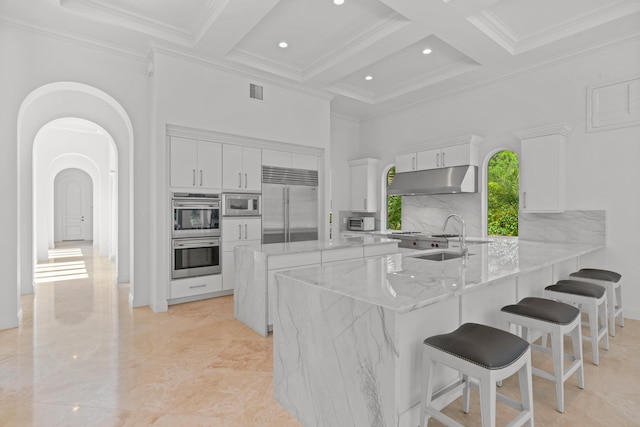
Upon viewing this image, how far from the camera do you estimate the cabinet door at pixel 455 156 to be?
5363 millimetres

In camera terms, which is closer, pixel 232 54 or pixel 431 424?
pixel 431 424

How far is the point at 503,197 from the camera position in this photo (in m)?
7.12

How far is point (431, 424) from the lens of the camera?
2062mm

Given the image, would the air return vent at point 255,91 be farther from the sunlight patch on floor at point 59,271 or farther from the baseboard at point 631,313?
the baseboard at point 631,313

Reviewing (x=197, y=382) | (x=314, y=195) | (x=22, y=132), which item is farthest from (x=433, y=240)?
(x=22, y=132)

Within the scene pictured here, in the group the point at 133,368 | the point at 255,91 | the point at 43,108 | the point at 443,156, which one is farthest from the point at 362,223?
the point at 43,108

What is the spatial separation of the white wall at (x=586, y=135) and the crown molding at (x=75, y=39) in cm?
506

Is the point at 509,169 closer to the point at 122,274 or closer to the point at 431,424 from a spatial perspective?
the point at 431,424

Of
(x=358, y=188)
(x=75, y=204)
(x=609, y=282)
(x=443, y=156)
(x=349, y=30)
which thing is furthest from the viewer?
(x=75, y=204)

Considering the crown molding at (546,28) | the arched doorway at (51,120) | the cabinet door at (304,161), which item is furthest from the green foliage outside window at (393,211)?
the arched doorway at (51,120)

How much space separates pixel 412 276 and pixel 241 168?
362cm

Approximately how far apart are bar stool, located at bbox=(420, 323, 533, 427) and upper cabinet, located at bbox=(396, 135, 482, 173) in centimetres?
404

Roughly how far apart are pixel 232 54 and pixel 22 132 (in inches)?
134

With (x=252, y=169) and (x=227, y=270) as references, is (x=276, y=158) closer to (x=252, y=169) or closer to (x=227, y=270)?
(x=252, y=169)
